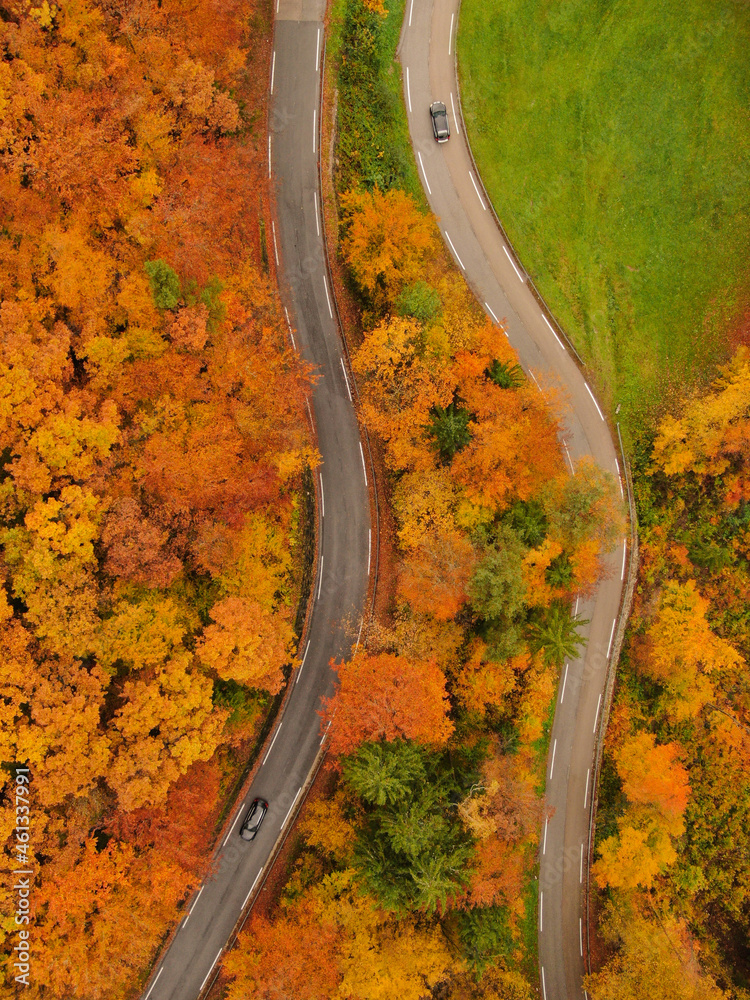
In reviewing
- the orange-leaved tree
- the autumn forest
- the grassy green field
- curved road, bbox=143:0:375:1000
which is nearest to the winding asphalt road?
curved road, bbox=143:0:375:1000

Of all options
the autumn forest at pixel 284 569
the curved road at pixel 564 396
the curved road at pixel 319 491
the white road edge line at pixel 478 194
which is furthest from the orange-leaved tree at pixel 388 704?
the white road edge line at pixel 478 194

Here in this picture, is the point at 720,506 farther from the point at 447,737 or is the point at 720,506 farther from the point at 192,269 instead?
the point at 192,269

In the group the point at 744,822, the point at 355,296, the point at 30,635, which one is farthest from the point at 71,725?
the point at 744,822

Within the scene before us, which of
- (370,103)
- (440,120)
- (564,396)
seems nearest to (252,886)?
(564,396)

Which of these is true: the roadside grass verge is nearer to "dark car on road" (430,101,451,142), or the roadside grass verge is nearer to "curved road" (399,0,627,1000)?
"curved road" (399,0,627,1000)

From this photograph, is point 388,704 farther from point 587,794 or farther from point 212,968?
point 212,968
